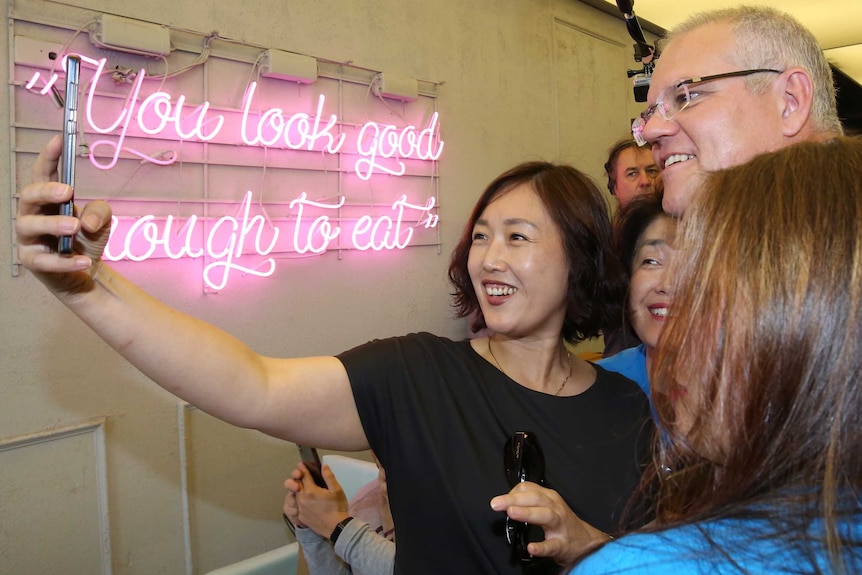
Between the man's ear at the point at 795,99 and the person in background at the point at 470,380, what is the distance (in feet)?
1.52

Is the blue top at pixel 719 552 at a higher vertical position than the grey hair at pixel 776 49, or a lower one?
lower

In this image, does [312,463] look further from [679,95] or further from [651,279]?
[679,95]

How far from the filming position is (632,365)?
6.39 feet

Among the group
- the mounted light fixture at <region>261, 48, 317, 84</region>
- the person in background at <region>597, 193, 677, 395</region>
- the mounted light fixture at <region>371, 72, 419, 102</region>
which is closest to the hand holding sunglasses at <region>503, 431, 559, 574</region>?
the person in background at <region>597, 193, 677, 395</region>

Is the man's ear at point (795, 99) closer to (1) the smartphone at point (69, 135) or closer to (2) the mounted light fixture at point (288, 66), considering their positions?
(1) the smartphone at point (69, 135)

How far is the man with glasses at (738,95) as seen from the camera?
53.6 inches

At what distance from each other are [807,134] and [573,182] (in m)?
0.53

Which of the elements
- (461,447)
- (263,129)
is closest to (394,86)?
(263,129)

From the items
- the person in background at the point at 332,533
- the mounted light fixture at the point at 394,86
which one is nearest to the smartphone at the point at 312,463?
the person in background at the point at 332,533

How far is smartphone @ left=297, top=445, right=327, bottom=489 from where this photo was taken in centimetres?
177

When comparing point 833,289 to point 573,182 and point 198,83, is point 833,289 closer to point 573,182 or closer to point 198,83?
point 573,182

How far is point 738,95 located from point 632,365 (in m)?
0.88

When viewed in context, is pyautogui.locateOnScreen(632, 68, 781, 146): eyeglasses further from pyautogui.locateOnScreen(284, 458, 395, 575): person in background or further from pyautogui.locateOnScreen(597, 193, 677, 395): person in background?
pyautogui.locateOnScreen(284, 458, 395, 575): person in background

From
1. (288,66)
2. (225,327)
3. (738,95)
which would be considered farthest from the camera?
(288,66)
